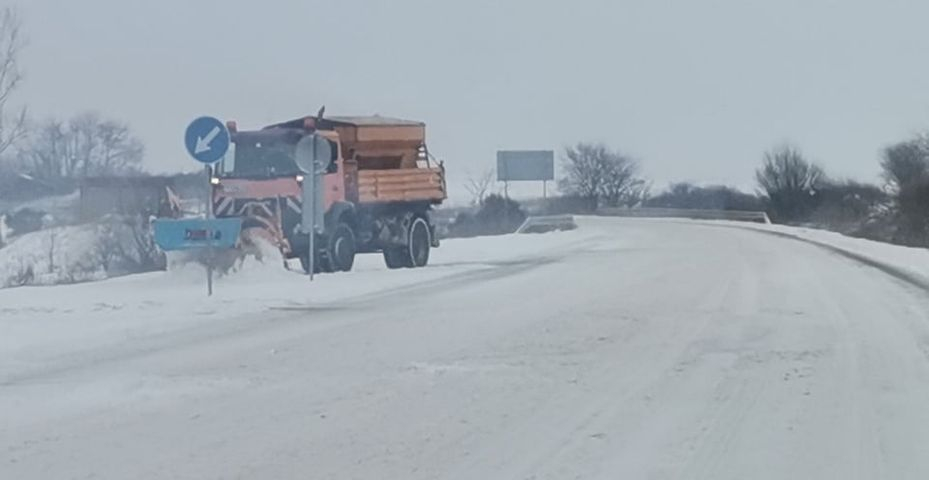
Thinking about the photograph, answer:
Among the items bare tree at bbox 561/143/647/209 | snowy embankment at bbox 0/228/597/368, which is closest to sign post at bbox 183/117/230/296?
snowy embankment at bbox 0/228/597/368

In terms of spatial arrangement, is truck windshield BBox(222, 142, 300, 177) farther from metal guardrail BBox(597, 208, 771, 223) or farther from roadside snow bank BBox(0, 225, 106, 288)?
metal guardrail BBox(597, 208, 771, 223)

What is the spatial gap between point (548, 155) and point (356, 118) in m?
68.2

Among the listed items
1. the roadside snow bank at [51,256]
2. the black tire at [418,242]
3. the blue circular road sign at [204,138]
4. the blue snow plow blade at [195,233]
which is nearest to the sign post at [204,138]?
the blue circular road sign at [204,138]

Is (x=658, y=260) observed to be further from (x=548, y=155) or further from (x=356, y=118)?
(x=548, y=155)

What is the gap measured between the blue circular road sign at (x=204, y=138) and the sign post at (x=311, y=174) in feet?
9.26

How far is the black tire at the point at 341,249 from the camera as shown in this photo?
26844 mm

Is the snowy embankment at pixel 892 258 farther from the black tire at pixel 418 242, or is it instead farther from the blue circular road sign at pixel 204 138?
the blue circular road sign at pixel 204 138

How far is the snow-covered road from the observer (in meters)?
8.20

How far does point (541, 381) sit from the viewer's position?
11359mm

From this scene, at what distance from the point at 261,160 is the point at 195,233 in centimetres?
402

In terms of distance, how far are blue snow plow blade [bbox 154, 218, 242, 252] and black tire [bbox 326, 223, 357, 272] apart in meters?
3.54

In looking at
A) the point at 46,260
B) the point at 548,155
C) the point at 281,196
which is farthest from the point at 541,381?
the point at 548,155

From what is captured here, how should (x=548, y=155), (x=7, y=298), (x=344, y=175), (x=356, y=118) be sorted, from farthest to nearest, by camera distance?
(x=548, y=155) → (x=356, y=118) → (x=344, y=175) → (x=7, y=298)

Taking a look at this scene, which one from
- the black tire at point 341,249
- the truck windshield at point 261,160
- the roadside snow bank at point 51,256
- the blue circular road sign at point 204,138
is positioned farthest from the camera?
the roadside snow bank at point 51,256
